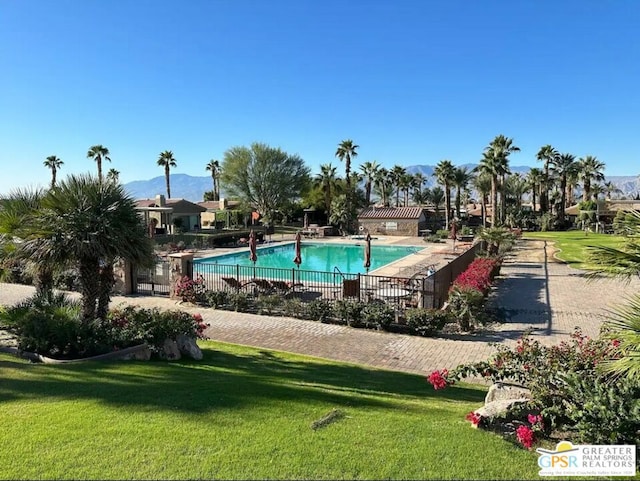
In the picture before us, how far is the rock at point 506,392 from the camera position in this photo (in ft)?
17.3

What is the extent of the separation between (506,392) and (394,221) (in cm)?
4418

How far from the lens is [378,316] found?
40.1 ft

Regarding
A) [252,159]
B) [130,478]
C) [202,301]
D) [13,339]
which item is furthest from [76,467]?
[252,159]

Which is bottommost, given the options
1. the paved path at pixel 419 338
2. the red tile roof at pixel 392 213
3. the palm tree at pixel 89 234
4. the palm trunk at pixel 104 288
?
the paved path at pixel 419 338

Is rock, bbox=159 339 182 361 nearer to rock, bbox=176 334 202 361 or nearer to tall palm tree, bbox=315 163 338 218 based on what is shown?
rock, bbox=176 334 202 361

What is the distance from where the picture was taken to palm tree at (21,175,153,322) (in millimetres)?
9062

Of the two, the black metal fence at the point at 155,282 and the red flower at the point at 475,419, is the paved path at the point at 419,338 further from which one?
the red flower at the point at 475,419

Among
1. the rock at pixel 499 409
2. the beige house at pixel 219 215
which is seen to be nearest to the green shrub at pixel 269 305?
the rock at pixel 499 409

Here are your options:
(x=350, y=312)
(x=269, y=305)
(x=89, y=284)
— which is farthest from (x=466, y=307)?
(x=89, y=284)

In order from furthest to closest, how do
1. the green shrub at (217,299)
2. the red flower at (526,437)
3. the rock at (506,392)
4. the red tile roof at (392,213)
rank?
the red tile roof at (392,213)
the green shrub at (217,299)
the rock at (506,392)
the red flower at (526,437)

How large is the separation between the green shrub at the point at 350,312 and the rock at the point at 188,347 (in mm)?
4653

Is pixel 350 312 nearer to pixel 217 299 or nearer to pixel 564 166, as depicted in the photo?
pixel 217 299

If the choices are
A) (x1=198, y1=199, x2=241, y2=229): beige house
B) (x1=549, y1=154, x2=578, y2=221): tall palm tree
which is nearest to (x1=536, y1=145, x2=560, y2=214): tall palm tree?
(x1=549, y1=154, x2=578, y2=221): tall palm tree

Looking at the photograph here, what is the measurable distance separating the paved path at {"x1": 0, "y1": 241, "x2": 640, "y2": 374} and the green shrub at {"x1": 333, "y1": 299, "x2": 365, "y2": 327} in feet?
1.20
